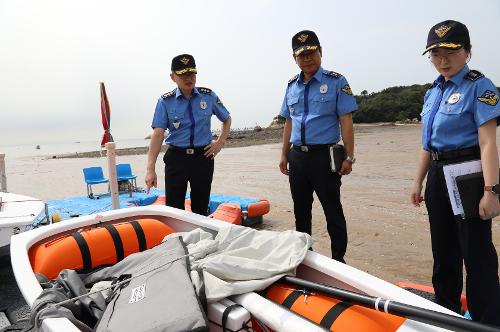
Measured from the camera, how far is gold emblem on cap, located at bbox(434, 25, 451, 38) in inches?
78.7

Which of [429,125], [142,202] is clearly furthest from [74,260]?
[142,202]

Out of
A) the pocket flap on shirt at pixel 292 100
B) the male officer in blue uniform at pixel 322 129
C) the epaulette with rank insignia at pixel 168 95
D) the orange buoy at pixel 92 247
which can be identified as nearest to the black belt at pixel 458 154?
the male officer in blue uniform at pixel 322 129

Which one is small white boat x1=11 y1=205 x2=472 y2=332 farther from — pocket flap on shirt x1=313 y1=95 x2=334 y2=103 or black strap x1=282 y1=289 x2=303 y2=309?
pocket flap on shirt x1=313 y1=95 x2=334 y2=103

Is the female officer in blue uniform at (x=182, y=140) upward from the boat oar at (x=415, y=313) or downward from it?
upward

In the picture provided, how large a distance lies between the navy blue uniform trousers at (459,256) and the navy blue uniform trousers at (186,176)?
6.52 feet

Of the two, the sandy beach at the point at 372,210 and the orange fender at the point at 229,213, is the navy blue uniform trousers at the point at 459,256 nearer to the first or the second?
the sandy beach at the point at 372,210

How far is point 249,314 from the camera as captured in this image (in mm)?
1498

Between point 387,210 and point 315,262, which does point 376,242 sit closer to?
point 387,210

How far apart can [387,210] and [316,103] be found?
326 cm

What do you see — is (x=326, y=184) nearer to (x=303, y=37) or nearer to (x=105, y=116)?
(x=303, y=37)

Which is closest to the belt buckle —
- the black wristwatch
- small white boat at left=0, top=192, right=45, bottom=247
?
the black wristwatch

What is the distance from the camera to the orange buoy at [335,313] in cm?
139

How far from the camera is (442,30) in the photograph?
6.62ft

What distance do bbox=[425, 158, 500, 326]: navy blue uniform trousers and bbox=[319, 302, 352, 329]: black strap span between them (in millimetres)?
932
